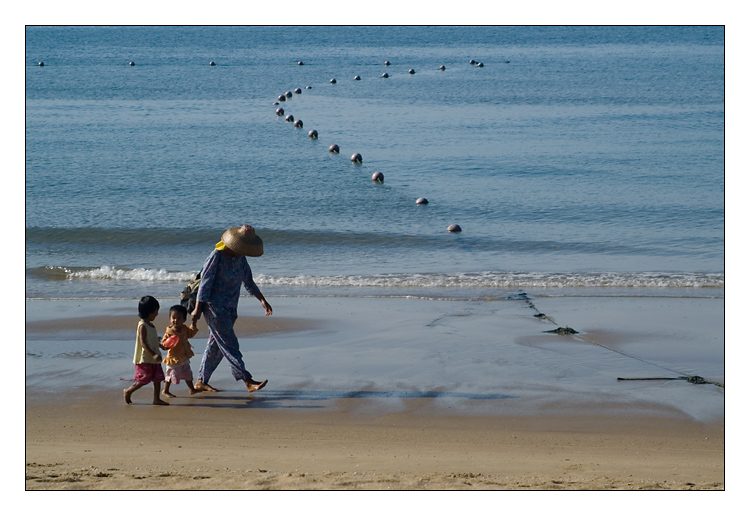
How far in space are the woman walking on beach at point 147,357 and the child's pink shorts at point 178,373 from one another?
20 centimetres

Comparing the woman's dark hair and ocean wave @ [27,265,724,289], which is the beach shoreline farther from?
ocean wave @ [27,265,724,289]

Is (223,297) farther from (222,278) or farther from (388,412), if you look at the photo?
(388,412)

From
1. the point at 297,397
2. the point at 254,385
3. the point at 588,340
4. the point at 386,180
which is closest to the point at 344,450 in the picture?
the point at 297,397

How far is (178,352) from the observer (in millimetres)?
7512

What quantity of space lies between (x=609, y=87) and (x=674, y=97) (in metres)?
4.64

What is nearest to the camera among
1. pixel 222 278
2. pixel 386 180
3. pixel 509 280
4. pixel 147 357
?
pixel 147 357

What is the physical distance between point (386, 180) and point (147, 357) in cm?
1633

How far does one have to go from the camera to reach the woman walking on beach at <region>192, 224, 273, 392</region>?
7.33 m

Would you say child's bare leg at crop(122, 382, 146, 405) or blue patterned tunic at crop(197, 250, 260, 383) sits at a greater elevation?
blue patterned tunic at crop(197, 250, 260, 383)

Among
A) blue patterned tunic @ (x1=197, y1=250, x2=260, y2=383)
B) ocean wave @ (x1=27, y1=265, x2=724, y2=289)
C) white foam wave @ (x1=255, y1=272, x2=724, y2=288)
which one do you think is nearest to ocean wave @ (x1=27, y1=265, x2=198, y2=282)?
ocean wave @ (x1=27, y1=265, x2=724, y2=289)

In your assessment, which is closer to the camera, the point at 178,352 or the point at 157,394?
the point at 157,394

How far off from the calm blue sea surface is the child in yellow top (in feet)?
17.0

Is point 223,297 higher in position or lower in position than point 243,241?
lower

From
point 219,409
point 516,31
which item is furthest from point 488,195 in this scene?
point 516,31
